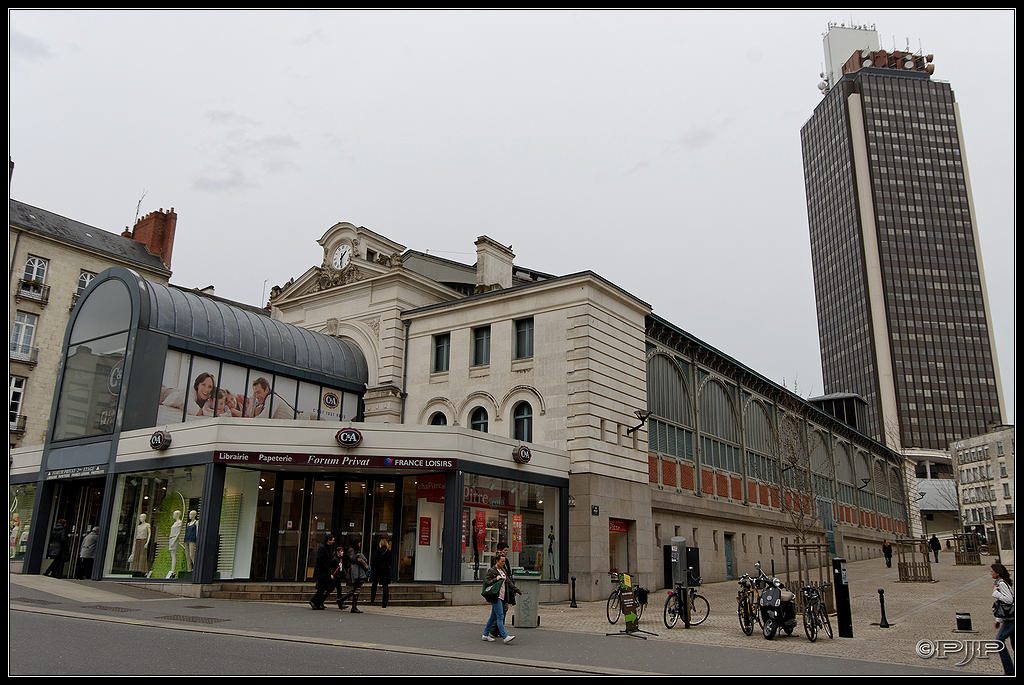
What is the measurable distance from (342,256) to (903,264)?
424ft

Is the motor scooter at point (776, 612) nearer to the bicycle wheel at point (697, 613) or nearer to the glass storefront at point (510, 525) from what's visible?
the bicycle wheel at point (697, 613)

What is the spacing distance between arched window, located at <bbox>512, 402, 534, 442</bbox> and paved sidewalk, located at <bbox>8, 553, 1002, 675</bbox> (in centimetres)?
674

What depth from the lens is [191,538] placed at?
2283cm

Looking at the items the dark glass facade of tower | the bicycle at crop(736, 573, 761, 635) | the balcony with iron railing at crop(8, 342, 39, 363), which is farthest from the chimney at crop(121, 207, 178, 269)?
the dark glass facade of tower

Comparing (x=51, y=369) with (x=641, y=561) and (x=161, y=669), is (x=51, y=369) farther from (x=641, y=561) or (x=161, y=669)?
(x=161, y=669)

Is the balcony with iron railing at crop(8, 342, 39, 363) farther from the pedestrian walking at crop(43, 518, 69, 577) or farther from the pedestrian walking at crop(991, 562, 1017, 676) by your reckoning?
the pedestrian walking at crop(991, 562, 1017, 676)

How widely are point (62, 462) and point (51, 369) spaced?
807 inches

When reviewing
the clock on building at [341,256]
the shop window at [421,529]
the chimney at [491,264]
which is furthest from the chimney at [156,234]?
the shop window at [421,529]

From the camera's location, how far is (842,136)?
147 meters

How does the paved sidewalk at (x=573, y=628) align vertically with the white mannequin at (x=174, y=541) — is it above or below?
below

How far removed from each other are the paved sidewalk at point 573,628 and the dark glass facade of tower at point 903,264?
117956mm

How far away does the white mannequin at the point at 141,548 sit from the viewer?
2381 cm

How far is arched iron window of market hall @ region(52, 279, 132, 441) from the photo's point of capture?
27.0m

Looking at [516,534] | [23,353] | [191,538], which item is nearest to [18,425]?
[23,353]
